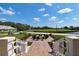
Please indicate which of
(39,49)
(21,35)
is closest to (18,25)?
(21,35)

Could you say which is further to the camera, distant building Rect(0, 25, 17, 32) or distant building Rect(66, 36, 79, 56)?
distant building Rect(0, 25, 17, 32)

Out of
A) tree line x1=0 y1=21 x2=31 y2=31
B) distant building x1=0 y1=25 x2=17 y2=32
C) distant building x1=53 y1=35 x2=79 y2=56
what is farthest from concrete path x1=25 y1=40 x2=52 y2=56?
distant building x1=0 y1=25 x2=17 y2=32

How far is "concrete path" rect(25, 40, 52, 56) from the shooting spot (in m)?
2.98

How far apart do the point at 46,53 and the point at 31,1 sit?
0.95m

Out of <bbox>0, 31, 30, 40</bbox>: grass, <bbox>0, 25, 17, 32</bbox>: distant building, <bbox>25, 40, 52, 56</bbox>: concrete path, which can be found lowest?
<bbox>25, 40, 52, 56</bbox>: concrete path

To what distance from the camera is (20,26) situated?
2971mm

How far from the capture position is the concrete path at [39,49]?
2978 millimetres

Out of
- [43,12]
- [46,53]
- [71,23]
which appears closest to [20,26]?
[43,12]

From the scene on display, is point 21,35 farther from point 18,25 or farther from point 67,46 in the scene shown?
point 67,46

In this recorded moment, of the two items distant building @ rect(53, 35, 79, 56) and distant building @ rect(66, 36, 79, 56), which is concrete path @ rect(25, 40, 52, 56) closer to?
distant building @ rect(53, 35, 79, 56)

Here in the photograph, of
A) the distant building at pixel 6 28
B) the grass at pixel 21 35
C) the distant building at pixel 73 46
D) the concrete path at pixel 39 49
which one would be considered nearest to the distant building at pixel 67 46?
the distant building at pixel 73 46

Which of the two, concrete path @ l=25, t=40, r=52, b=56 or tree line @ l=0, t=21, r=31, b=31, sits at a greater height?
tree line @ l=0, t=21, r=31, b=31

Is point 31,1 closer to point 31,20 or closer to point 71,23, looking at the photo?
point 31,20

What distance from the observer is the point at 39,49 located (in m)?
3.01
